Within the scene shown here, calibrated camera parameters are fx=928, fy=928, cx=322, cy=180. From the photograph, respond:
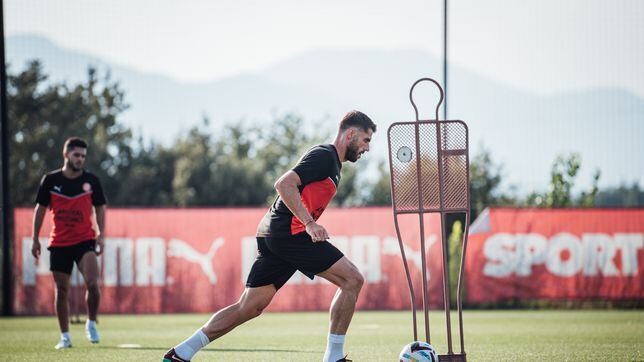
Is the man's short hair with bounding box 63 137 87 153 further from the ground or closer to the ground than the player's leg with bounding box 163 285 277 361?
further from the ground

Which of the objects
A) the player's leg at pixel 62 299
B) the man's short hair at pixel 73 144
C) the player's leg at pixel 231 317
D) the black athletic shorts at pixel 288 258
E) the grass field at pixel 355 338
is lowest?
the grass field at pixel 355 338

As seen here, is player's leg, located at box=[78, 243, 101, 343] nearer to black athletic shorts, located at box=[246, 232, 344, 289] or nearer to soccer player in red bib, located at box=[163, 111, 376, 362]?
soccer player in red bib, located at box=[163, 111, 376, 362]

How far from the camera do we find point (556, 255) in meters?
21.5

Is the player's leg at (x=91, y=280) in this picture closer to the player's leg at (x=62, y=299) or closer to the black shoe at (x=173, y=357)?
the player's leg at (x=62, y=299)

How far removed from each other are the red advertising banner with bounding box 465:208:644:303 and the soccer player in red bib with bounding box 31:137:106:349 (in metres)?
11.6

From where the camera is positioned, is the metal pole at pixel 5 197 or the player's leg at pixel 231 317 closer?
the player's leg at pixel 231 317

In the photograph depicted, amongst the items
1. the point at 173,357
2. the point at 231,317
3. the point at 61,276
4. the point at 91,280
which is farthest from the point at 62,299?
the point at 231,317

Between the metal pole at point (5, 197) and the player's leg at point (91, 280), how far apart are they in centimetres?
876

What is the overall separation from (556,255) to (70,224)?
12.9 metres

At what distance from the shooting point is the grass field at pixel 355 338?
10.1 meters

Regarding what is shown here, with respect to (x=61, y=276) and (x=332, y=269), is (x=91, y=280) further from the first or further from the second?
(x=332, y=269)

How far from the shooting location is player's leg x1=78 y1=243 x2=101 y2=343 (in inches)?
468

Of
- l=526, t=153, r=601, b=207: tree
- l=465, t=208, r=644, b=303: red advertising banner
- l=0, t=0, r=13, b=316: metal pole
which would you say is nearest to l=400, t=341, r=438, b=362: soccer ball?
l=465, t=208, r=644, b=303: red advertising banner

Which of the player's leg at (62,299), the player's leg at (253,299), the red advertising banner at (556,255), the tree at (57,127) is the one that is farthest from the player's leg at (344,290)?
the tree at (57,127)
